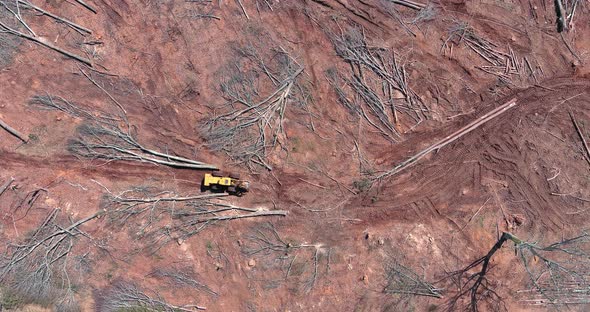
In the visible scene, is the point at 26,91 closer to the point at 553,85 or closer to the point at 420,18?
the point at 420,18

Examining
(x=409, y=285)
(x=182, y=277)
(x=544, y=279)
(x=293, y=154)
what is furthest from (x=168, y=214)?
(x=544, y=279)

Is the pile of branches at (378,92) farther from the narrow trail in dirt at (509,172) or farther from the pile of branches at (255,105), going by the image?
the narrow trail in dirt at (509,172)

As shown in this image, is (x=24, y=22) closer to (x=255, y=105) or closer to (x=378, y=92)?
(x=255, y=105)

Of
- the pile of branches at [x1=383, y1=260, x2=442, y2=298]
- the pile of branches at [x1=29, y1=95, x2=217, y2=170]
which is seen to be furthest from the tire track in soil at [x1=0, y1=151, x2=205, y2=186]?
the pile of branches at [x1=383, y1=260, x2=442, y2=298]

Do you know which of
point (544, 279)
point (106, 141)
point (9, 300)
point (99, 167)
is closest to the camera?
point (544, 279)

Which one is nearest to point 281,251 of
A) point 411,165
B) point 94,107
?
point 411,165

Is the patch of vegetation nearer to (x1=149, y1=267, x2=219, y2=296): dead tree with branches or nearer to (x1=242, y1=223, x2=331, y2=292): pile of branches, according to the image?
(x1=149, y1=267, x2=219, y2=296): dead tree with branches
